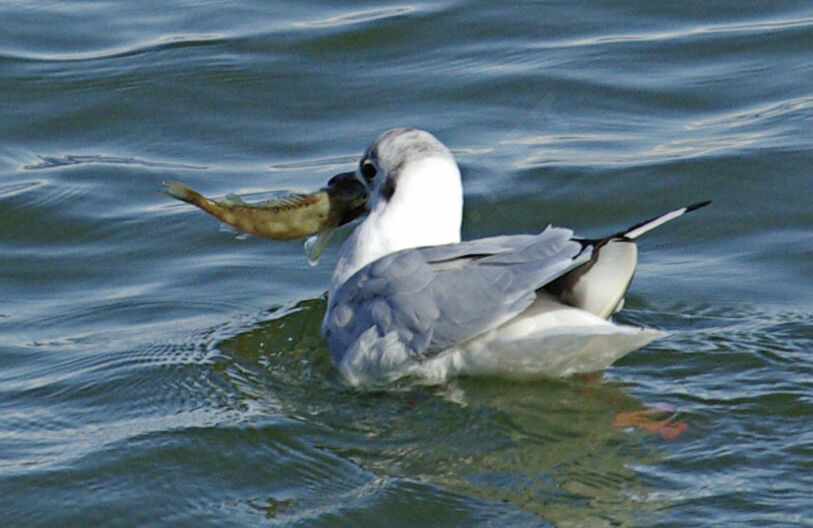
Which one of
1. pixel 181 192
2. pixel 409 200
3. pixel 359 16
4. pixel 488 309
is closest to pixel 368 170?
pixel 409 200

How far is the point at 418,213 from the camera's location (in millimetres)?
7199

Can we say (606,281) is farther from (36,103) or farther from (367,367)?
(36,103)

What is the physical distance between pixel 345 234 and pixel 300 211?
157cm

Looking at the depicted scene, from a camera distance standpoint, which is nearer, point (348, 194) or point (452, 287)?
point (452, 287)

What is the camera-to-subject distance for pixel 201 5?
1272cm

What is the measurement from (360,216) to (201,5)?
5529 mm

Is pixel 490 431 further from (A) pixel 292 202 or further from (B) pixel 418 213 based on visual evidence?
(A) pixel 292 202

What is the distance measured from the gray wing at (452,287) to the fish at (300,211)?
2.50 feet

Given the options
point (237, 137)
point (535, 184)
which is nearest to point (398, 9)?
point (237, 137)

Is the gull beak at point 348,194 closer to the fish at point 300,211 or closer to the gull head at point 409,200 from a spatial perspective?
the fish at point 300,211

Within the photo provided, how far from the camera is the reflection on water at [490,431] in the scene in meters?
5.69

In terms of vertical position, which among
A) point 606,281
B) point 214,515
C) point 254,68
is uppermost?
point 254,68

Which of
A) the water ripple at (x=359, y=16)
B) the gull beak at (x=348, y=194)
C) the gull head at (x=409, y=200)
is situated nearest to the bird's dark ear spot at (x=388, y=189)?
the gull head at (x=409, y=200)

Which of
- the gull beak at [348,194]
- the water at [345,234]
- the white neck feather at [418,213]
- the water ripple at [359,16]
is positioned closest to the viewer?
the water at [345,234]
